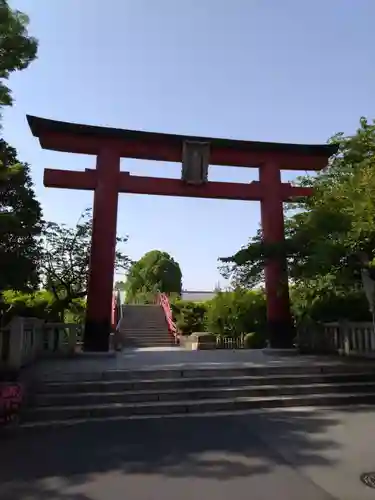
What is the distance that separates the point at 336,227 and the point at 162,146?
585 cm

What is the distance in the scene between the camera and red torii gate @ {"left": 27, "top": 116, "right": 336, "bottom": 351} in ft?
35.0

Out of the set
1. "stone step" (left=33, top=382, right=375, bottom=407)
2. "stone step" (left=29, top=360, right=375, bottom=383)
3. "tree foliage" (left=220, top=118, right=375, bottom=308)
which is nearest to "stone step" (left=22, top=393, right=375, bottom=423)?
"stone step" (left=33, top=382, right=375, bottom=407)

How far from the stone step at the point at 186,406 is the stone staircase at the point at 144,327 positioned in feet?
38.6

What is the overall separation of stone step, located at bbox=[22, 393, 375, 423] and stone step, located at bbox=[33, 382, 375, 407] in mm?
135

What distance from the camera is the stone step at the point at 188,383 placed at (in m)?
6.34

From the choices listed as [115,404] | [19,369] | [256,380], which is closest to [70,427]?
[115,404]

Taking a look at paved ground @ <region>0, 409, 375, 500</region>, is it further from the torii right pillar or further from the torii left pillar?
the torii right pillar

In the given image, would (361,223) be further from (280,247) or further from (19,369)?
(19,369)

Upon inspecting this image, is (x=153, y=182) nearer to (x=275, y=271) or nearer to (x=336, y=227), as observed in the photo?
(x=275, y=271)

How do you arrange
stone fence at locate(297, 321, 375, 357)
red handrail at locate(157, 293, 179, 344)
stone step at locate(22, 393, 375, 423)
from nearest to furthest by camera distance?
stone step at locate(22, 393, 375, 423) < stone fence at locate(297, 321, 375, 357) < red handrail at locate(157, 293, 179, 344)

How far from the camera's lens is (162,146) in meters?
11.7

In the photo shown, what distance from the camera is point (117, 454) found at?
4.13 metres

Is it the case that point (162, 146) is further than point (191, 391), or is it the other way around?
point (162, 146)

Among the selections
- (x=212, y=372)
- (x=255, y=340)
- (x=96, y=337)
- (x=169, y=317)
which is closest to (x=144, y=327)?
(x=169, y=317)
